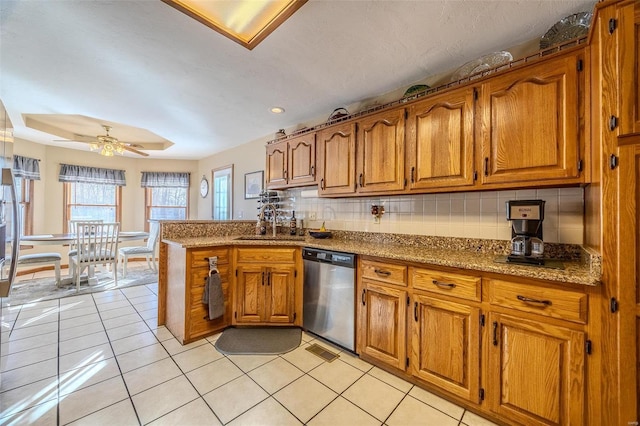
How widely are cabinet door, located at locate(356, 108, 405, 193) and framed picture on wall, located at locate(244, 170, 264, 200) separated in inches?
82.8

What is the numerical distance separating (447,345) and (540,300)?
57 cm

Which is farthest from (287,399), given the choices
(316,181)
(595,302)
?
(316,181)

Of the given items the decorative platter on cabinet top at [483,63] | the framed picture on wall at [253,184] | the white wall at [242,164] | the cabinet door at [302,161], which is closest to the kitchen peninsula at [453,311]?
the cabinet door at [302,161]

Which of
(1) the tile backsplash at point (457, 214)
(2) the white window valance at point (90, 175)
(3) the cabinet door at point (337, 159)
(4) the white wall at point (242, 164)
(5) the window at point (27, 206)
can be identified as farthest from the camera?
(2) the white window valance at point (90, 175)

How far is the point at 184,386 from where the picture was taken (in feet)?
5.46

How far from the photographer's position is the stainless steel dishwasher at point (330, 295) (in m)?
2.05

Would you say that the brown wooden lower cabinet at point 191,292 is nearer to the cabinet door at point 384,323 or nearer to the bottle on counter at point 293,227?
the bottle on counter at point 293,227

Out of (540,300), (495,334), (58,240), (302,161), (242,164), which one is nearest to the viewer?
(540,300)

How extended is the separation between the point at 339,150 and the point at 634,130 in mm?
1851

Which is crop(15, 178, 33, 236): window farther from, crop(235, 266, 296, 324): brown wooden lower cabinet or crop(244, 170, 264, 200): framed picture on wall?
crop(235, 266, 296, 324): brown wooden lower cabinet

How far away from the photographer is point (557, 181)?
4.69ft

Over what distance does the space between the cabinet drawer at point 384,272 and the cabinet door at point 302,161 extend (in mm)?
1165

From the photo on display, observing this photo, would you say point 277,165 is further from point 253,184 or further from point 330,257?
point 330,257

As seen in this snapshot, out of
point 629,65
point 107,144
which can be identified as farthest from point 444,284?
point 107,144
